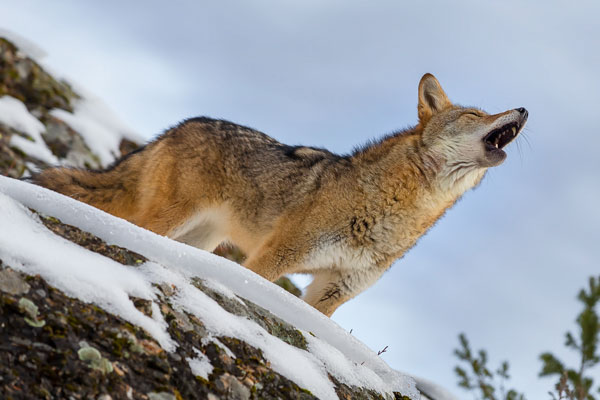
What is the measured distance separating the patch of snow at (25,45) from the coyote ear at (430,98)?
32.4 ft

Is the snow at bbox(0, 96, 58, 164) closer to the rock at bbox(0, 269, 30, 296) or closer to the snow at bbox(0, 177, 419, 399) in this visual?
the snow at bbox(0, 177, 419, 399)

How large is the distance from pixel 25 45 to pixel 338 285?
34.9 feet

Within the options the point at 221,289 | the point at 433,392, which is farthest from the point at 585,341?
the point at 221,289

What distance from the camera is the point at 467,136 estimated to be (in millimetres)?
6645

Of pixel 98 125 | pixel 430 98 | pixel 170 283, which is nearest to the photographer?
pixel 170 283

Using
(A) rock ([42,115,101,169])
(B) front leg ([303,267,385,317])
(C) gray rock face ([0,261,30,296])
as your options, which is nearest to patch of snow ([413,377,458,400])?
(B) front leg ([303,267,385,317])

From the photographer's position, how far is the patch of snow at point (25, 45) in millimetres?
13172

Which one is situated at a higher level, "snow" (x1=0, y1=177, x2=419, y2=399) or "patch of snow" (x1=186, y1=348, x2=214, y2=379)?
"snow" (x1=0, y1=177, x2=419, y2=399)

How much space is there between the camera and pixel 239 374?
2814 millimetres

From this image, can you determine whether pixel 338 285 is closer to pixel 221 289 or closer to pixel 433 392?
pixel 433 392

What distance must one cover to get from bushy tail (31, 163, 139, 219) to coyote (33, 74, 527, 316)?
0.04ft

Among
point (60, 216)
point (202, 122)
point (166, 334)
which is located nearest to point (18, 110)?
point (202, 122)

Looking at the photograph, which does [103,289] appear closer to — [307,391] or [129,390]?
[129,390]

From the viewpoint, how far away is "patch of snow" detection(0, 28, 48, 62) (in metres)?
13.2
